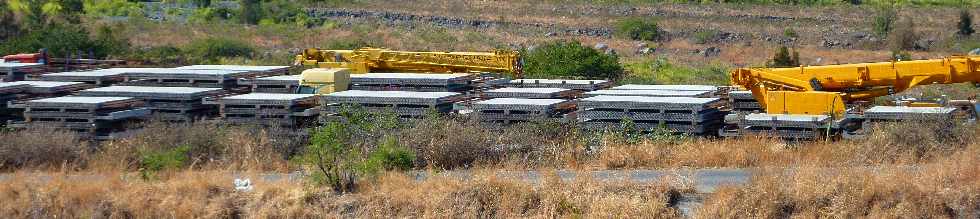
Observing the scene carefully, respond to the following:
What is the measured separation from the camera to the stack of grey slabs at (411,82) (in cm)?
2527

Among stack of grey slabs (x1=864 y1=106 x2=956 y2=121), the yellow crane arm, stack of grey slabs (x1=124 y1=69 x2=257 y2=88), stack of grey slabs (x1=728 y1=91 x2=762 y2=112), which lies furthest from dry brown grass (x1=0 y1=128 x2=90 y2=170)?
stack of grey slabs (x1=864 y1=106 x2=956 y2=121)

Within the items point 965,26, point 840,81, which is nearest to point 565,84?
point 840,81

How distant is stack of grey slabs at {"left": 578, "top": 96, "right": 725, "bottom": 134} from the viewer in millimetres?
22000

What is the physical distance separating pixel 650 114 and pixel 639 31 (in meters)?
36.2

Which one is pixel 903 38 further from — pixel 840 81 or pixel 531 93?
pixel 531 93

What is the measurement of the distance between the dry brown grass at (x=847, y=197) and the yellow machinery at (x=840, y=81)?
6.55 metres

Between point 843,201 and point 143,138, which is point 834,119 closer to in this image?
point 843,201

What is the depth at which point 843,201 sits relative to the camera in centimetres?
1569

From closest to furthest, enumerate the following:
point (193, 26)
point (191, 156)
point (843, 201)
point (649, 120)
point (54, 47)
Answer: point (843, 201)
point (191, 156)
point (649, 120)
point (54, 47)
point (193, 26)

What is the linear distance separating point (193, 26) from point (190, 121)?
3949cm

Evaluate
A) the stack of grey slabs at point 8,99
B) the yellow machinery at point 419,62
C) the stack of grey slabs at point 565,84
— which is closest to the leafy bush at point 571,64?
the yellow machinery at point 419,62

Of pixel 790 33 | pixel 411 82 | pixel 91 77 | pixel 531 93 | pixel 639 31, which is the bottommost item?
pixel 790 33

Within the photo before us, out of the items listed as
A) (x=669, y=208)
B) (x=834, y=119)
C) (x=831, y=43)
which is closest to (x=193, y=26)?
(x=831, y=43)

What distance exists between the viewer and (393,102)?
2283cm
